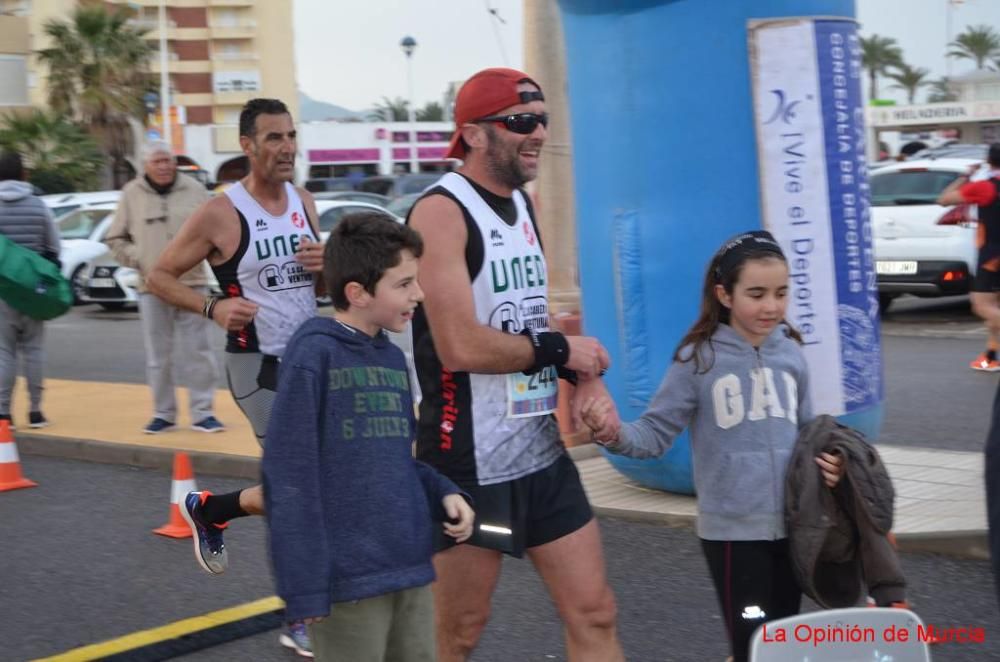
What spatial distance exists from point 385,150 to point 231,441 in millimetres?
56620

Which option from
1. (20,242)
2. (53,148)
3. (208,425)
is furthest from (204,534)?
(53,148)

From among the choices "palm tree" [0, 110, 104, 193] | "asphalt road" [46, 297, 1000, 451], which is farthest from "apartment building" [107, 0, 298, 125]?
"asphalt road" [46, 297, 1000, 451]

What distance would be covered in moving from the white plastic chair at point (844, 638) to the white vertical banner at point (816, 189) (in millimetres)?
3795

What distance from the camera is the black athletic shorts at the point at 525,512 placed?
3.76 meters

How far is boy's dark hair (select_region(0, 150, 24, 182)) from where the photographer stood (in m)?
9.49

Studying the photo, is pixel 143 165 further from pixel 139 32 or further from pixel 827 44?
pixel 139 32

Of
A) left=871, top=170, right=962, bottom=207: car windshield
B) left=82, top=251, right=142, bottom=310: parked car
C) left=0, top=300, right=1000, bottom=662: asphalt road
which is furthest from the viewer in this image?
left=82, top=251, right=142, bottom=310: parked car

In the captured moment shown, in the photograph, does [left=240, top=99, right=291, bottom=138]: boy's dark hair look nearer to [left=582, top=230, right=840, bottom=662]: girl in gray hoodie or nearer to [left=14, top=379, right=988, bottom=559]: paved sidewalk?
[left=582, top=230, right=840, bottom=662]: girl in gray hoodie

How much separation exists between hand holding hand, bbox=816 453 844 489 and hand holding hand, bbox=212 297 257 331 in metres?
2.37

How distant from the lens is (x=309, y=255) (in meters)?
5.29

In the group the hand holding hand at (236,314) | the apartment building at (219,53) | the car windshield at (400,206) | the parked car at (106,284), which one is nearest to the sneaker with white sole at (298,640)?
the hand holding hand at (236,314)

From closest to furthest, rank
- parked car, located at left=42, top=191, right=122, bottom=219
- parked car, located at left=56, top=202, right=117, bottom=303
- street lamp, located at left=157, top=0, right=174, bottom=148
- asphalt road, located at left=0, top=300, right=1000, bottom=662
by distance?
asphalt road, located at left=0, top=300, right=1000, bottom=662 → parked car, located at left=56, top=202, right=117, bottom=303 → parked car, located at left=42, top=191, right=122, bottom=219 → street lamp, located at left=157, top=0, right=174, bottom=148

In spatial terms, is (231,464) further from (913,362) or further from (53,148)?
(53,148)

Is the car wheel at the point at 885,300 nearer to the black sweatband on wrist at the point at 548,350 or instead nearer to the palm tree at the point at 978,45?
the black sweatband on wrist at the point at 548,350
